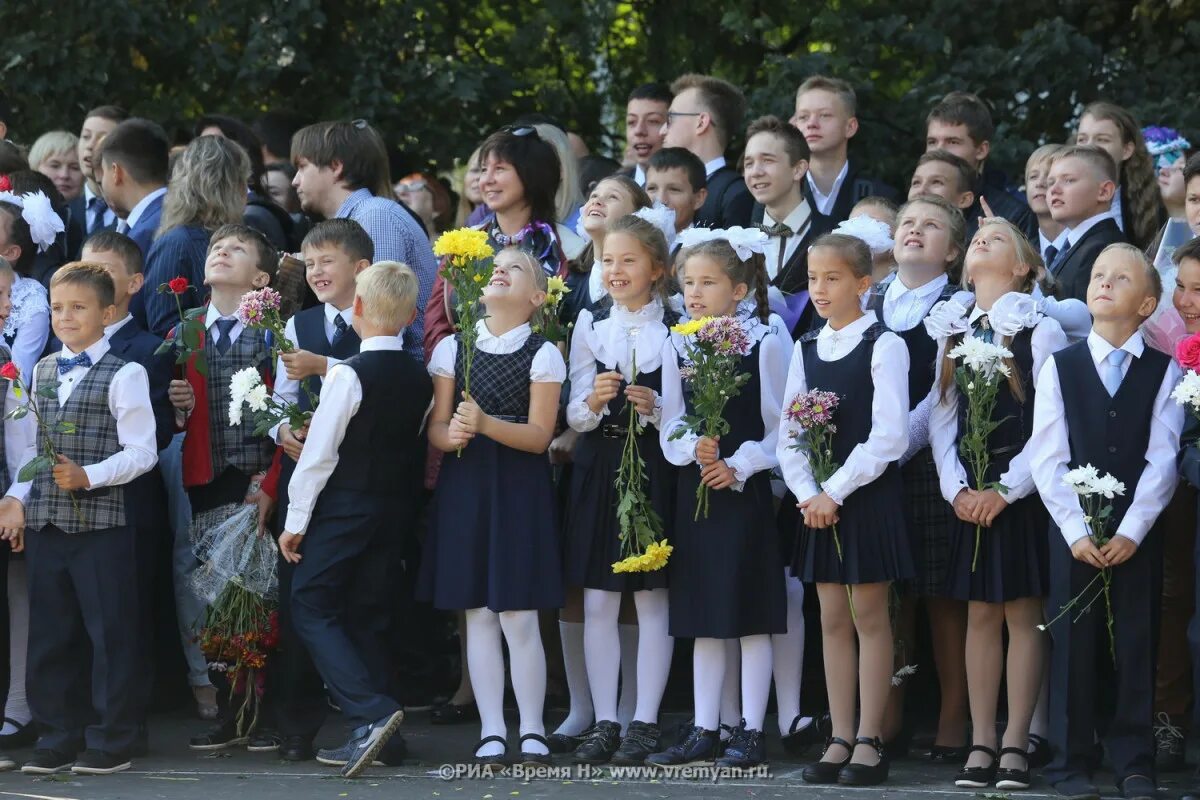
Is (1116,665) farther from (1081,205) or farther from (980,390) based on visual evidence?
(1081,205)

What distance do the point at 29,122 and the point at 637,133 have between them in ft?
11.6

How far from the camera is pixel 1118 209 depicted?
798 centimetres

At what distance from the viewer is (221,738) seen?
24.1ft

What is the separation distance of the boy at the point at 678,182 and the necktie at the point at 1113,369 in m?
2.37

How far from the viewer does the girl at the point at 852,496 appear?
6523 mm

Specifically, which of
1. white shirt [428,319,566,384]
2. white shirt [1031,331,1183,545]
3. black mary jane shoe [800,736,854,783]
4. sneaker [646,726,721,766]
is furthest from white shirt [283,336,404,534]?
white shirt [1031,331,1183,545]

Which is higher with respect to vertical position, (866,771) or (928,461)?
(928,461)

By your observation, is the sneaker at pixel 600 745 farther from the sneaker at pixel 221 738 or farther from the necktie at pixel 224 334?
the necktie at pixel 224 334

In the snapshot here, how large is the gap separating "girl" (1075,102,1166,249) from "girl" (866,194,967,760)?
4.60 feet

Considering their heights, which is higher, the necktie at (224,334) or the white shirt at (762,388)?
the necktie at (224,334)

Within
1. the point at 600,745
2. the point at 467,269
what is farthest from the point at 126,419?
the point at 600,745

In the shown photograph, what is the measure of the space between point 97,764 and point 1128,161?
5188 mm

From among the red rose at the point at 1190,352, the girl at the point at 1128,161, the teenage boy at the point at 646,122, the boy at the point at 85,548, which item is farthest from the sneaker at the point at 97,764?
the girl at the point at 1128,161

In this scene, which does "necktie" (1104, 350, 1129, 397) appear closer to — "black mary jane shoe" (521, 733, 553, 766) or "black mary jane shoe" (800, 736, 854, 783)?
"black mary jane shoe" (800, 736, 854, 783)
